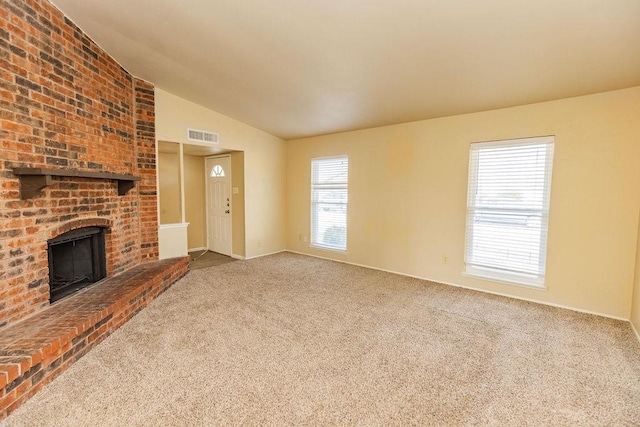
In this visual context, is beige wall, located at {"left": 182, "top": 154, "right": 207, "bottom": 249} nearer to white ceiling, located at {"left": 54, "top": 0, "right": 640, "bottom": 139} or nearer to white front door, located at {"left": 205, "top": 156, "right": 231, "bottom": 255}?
white front door, located at {"left": 205, "top": 156, "right": 231, "bottom": 255}

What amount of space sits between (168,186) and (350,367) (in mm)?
5002

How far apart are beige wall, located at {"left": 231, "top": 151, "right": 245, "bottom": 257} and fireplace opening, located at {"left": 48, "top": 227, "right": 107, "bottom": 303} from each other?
7.69ft

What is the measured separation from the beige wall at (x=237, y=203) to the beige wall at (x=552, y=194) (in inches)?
57.2

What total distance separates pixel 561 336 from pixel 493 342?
0.68 meters

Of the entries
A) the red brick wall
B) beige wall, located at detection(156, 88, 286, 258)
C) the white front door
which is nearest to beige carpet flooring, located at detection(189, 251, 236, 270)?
the white front door

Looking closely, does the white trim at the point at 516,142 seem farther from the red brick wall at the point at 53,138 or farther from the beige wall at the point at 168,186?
the beige wall at the point at 168,186

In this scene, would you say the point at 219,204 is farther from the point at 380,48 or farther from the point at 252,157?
the point at 380,48

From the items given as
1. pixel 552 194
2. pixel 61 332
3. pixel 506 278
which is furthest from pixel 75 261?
pixel 552 194

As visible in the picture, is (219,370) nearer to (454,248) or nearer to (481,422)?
(481,422)

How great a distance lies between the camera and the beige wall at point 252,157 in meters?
4.34

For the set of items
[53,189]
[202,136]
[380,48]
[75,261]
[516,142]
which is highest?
[380,48]

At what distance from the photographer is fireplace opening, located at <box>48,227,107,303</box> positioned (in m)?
2.73

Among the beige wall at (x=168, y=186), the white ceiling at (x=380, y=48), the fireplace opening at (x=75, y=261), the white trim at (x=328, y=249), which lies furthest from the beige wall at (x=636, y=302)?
the beige wall at (x=168, y=186)

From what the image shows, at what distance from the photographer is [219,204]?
587 centimetres
